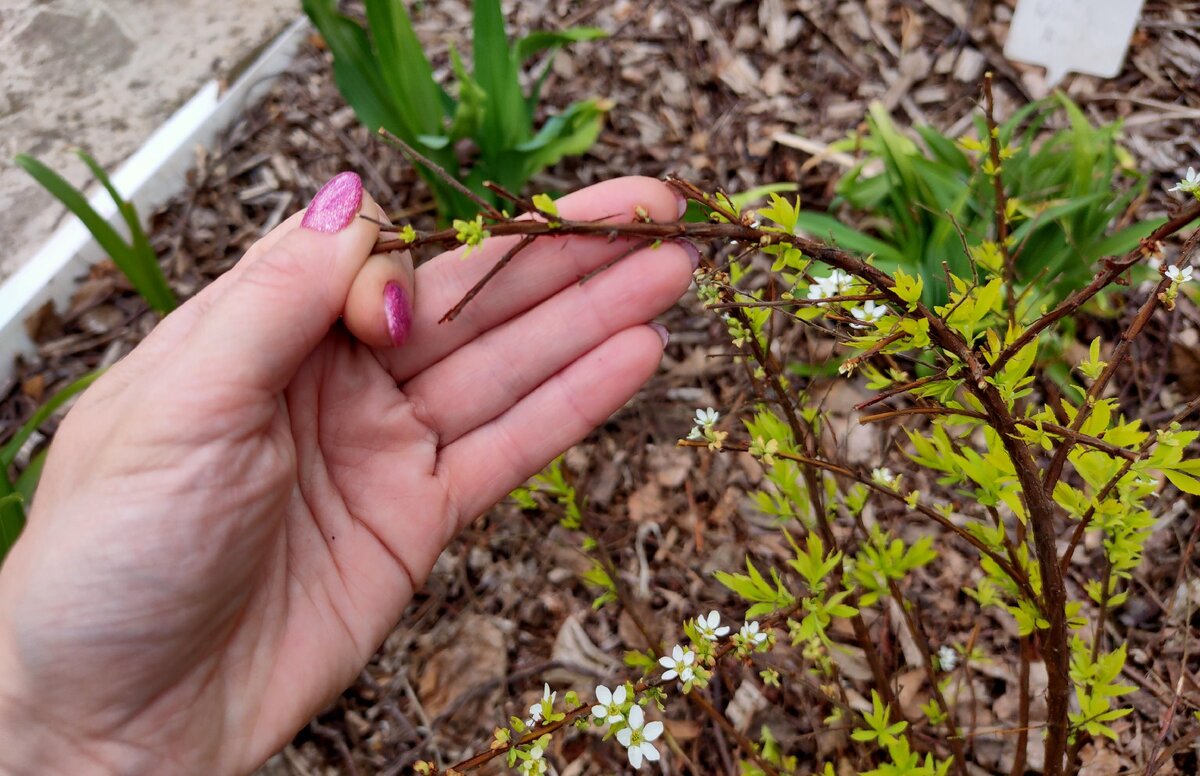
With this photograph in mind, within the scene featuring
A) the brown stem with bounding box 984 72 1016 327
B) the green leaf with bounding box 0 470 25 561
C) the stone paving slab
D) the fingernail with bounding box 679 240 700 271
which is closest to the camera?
the brown stem with bounding box 984 72 1016 327

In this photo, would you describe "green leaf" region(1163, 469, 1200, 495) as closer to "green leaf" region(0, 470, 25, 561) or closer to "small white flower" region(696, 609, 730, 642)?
"small white flower" region(696, 609, 730, 642)

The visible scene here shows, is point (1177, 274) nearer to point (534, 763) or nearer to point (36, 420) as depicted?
point (534, 763)

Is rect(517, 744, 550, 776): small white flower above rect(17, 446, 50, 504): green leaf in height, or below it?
above

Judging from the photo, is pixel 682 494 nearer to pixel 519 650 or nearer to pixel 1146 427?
pixel 519 650

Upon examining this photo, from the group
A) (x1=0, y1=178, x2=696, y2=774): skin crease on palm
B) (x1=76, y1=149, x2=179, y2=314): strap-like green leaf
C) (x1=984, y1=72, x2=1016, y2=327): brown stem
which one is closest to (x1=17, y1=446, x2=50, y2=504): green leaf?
(x1=76, y1=149, x2=179, y2=314): strap-like green leaf

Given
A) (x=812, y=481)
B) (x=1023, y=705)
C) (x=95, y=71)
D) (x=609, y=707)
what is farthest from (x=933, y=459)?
(x=95, y=71)

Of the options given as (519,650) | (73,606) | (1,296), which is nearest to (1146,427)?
(519,650)

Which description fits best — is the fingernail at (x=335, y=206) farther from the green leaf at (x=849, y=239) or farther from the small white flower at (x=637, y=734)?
the green leaf at (x=849, y=239)
